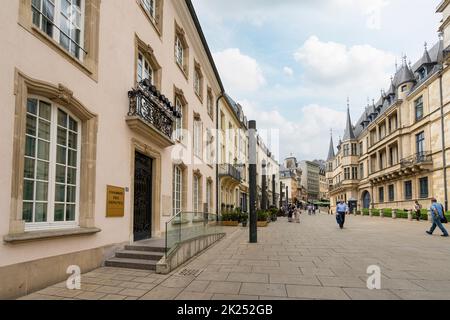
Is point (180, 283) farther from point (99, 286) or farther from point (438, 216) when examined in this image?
point (438, 216)

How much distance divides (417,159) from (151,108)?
1168 inches

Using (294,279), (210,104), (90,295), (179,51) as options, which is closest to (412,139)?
(210,104)

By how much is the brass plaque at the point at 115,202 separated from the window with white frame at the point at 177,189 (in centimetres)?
462

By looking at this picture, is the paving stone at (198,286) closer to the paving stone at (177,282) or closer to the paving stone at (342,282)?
the paving stone at (177,282)

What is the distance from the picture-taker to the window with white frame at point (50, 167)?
18.5ft

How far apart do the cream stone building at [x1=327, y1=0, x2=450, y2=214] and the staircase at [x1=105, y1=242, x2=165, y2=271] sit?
27.0 metres

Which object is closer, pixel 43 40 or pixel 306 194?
pixel 43 40

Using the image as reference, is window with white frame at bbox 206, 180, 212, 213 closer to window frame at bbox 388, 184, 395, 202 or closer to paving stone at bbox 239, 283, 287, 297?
paving stone at bbox 239, 283, 287, 297

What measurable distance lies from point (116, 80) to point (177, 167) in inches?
238

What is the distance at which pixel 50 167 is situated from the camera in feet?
19.9

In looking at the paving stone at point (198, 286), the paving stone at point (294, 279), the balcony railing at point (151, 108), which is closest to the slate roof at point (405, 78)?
the balcony railing at point (151, 108)

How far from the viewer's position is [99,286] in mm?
5691

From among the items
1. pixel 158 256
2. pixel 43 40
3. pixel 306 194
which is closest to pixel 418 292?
pixel 158 256

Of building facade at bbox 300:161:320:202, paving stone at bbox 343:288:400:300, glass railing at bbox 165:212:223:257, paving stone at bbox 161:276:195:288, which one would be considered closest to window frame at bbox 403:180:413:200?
glass railing at bbox 165:212:223:257
